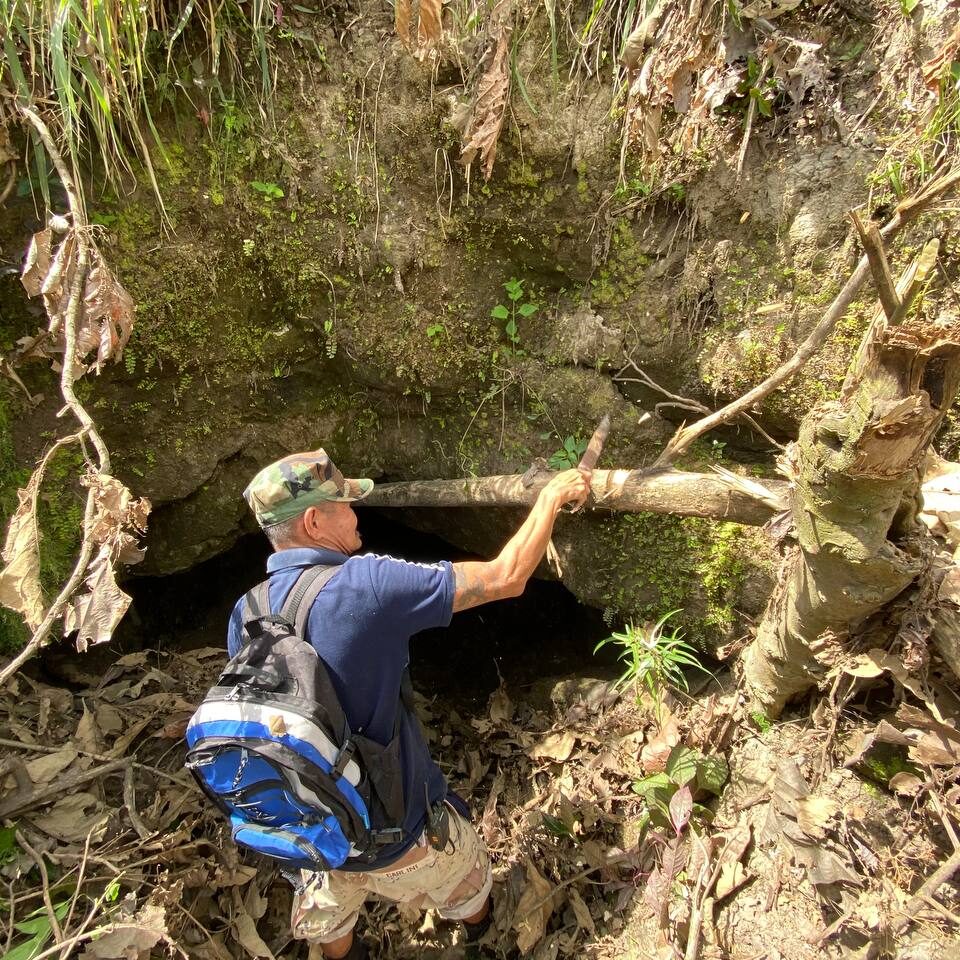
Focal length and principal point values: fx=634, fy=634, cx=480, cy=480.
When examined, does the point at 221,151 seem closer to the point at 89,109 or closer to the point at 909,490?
the point at 89,109

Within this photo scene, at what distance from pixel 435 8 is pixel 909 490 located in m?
2.71

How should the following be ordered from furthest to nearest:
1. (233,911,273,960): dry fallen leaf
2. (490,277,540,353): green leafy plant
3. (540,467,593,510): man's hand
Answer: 1. (490,277,540,353): green leafy plant
2. (233,911,273,960): dry fallen leaf
3. (540,467,593,510): man's hand

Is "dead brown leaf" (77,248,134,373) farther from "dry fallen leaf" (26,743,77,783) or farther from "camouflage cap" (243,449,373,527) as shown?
"dry fallen leaf" (26,743,77,783)

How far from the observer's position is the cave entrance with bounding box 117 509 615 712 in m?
4.64

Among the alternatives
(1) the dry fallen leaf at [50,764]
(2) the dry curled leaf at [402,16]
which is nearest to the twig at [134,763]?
(1) the dry fallen leaf at [50,764]

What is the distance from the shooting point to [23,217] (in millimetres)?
3213

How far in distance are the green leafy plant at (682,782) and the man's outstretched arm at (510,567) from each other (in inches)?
47.7

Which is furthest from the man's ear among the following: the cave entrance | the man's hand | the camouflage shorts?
the cave entrance

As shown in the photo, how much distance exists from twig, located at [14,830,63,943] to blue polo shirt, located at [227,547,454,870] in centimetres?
144

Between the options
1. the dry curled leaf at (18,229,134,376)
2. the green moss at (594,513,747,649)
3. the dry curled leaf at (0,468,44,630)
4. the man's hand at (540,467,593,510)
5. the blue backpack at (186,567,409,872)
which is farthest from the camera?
the green moss at (594,513,747,649)

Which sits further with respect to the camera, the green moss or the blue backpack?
the green moss

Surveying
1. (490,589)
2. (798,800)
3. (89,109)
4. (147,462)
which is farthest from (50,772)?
(798,800)

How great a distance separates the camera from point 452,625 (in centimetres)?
522

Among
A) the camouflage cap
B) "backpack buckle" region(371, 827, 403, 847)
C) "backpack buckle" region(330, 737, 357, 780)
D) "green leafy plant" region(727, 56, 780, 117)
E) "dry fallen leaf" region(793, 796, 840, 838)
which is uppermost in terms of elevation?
"green leafy plant" region(727, 56, 780, 117)
